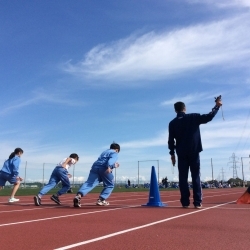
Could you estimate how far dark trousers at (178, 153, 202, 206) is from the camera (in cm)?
766

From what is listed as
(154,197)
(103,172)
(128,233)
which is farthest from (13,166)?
(128,233)

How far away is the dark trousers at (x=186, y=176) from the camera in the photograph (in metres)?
7.66

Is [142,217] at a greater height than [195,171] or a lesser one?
lesser

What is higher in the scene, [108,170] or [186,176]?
[108,170]

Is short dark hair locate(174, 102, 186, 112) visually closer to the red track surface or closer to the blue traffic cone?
the blue traffic cone

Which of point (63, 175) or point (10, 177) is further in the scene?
point (10, 177)

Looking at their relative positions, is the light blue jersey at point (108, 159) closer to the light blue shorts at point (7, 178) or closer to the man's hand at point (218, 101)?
the man's hand at point (218, 101)

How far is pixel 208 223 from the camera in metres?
5.15

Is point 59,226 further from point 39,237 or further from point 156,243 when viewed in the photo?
point 156,243

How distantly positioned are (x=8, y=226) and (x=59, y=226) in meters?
0.70

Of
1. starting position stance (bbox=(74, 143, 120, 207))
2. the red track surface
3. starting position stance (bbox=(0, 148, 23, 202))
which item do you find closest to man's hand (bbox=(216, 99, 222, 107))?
the red track surface

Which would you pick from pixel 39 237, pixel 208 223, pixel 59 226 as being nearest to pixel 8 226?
pixel 59 226

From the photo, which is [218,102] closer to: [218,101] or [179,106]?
[218,101]

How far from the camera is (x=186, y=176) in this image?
7902 millimetres
